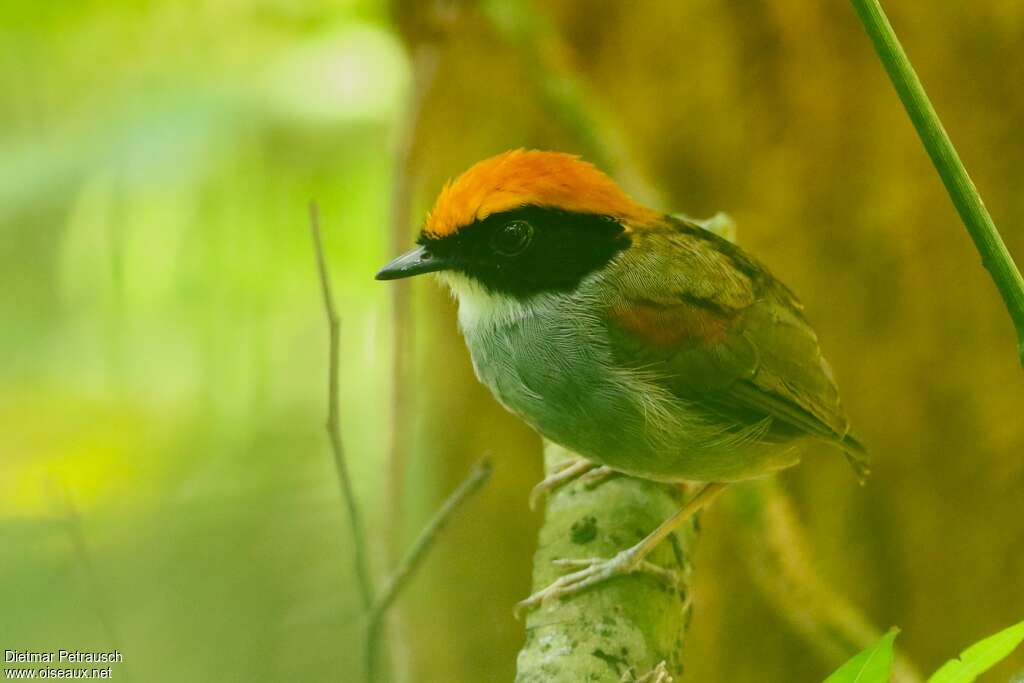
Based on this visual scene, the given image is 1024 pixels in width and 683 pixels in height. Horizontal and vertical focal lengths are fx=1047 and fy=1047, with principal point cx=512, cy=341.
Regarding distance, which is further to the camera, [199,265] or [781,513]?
[781,513]

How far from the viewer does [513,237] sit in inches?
101

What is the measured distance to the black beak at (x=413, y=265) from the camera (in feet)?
8.37

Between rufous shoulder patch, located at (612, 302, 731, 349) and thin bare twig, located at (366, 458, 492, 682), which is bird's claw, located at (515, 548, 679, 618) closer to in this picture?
thin bare twig, located at (366, 458, 492, 682)

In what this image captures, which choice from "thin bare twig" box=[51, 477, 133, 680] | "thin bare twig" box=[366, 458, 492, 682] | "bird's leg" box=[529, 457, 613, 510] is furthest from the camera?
"bird's leg" box=[529, 457, 613, 510]

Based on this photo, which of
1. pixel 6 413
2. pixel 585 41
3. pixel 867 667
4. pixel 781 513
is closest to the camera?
pixel 867 667

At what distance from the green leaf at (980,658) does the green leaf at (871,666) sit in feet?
0.19

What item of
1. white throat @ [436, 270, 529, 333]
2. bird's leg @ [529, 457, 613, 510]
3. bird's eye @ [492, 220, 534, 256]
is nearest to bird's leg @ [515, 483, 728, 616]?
bird's leg @ [529, 457, 613, 510]

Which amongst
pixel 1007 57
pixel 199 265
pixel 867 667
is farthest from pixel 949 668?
pixel 1007 57

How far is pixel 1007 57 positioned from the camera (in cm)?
425

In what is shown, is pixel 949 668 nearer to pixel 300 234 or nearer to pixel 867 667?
pixel 867 667

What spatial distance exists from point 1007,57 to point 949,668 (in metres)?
3.62

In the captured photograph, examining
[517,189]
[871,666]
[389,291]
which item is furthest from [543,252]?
[389,291]

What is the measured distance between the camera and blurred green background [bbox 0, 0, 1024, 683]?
3.65 metres

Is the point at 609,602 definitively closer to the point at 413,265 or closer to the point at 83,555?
the point at 413,265
